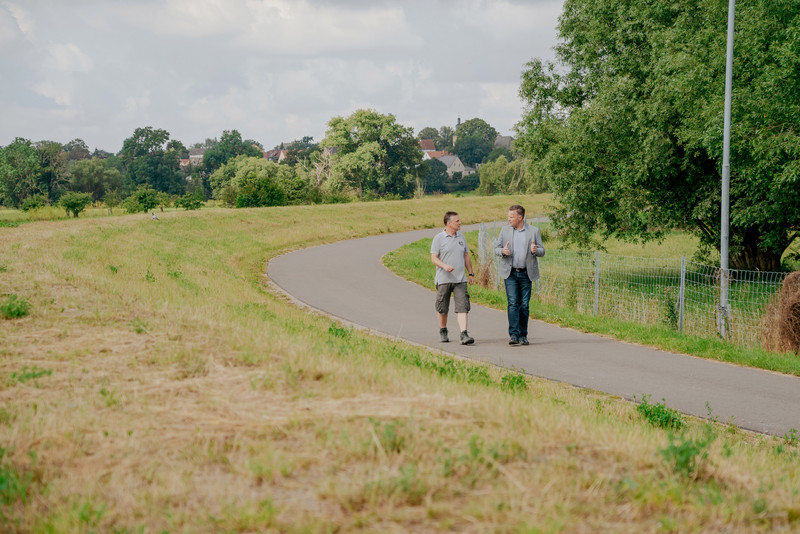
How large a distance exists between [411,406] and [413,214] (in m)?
43.6

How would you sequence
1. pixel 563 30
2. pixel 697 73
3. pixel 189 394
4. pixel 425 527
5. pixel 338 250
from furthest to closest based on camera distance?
pixel 338 250 → pixel 563 30 → pixel 697 73 → pixel 189 394 → pixel 425 527

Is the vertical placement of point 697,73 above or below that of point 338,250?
above

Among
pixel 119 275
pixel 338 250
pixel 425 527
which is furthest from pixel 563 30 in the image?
pixel 425 527

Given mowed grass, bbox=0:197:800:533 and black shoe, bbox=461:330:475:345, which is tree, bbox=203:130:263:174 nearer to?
black shoe, bbox=461:330:475:345

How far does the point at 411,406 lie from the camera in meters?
5.20

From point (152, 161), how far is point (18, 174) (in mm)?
32391

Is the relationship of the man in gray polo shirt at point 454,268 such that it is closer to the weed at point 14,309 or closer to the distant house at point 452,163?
the weed at point 14,309

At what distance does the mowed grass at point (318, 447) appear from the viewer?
12.1 feet

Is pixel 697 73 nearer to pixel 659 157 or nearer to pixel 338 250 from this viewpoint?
pixel 659 157

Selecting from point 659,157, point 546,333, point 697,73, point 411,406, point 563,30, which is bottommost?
Answer: point 546,333

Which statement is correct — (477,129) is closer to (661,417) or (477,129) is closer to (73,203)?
(73,203)

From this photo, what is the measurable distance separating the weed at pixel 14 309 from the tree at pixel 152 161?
98.1m

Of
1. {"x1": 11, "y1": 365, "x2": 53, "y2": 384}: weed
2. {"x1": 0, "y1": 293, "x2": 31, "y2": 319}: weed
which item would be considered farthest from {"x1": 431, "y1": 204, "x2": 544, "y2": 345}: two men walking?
A: {"x1": 11, "y1": 365, "x2": 53, "y2": 384}: weed

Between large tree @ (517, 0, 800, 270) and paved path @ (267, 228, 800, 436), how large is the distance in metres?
7.52
